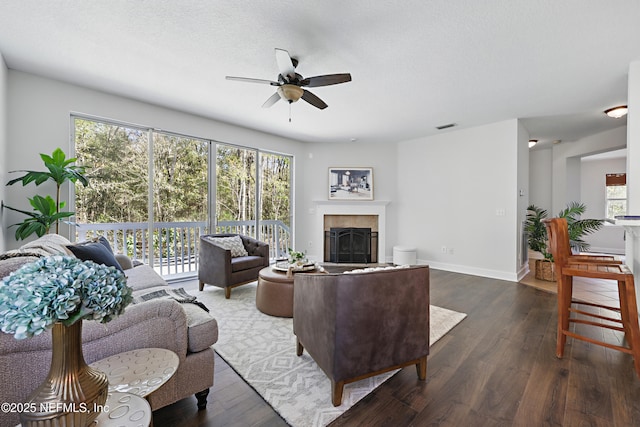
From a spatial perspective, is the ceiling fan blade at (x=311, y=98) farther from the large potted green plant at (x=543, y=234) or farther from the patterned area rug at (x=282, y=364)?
the large potted green plant at (x=543, y=234)

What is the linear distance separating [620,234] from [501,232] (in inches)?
209

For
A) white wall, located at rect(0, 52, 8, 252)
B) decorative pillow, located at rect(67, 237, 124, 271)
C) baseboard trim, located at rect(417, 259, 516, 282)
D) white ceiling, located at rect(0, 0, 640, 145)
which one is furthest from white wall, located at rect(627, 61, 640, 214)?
white wall, located at rect(0, 52, 8, 252)

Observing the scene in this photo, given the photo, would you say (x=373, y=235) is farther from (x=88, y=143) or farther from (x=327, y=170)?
(x=88, y=143)

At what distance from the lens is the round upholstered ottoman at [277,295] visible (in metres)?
2.83

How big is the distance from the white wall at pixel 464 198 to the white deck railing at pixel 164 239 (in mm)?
3354

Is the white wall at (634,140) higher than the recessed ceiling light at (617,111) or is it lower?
lower

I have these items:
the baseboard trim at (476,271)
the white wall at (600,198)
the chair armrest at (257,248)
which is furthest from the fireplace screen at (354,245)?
the white wall at (600,198)

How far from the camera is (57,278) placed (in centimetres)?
73

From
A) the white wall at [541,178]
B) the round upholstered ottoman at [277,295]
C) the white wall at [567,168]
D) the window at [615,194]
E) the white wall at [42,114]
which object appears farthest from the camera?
the window at [615,194]

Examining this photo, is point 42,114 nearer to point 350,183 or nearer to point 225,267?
point 225,267

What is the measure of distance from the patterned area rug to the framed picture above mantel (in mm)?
3304

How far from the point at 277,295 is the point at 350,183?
144 inches

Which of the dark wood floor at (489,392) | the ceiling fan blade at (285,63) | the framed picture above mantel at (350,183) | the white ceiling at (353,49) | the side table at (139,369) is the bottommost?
the dark wood floor at (489,392)

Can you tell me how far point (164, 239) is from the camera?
434 cm
